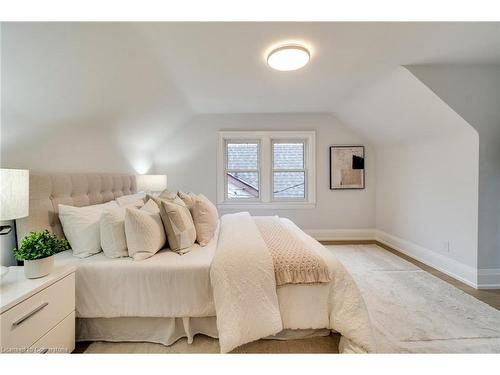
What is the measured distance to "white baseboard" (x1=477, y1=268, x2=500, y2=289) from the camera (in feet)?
7.44

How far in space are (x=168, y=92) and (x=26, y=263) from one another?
2197 millimetres

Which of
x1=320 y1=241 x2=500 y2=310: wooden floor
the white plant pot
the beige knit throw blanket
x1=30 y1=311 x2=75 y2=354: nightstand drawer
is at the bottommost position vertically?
x1=320 y1=241 x2=500 y2=310: wooden floor

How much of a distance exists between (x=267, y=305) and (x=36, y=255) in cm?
133

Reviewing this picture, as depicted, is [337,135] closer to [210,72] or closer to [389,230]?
[389,230]

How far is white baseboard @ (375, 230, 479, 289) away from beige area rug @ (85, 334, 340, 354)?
2007 mm

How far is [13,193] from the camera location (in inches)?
41.1

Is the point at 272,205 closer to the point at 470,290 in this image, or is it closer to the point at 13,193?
the point at 470,290

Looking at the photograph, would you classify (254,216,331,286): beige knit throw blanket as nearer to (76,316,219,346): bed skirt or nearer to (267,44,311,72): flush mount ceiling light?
(76,316,219,346): bed skirt

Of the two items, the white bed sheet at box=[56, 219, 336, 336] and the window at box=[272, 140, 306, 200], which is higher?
the window at box=[272, 140, 306, 200]

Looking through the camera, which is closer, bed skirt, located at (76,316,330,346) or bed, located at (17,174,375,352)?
bed, located at (17,174,375,352)

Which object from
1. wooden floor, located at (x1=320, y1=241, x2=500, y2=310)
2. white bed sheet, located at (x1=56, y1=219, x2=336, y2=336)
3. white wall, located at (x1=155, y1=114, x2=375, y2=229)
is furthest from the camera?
white wall, located at (x1=155, y1=114, x2=375, y2=229)

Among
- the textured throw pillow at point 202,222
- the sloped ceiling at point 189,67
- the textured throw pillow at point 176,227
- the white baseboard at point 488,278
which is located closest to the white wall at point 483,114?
the white baseboard at point 488,278

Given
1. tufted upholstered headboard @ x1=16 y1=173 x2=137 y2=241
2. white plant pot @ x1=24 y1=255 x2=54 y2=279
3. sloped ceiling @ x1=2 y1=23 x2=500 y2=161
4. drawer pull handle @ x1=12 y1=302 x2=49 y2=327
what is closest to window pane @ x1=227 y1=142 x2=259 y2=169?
sloped ceiling @ x1=2 y1=23 x2=500 y2=161
